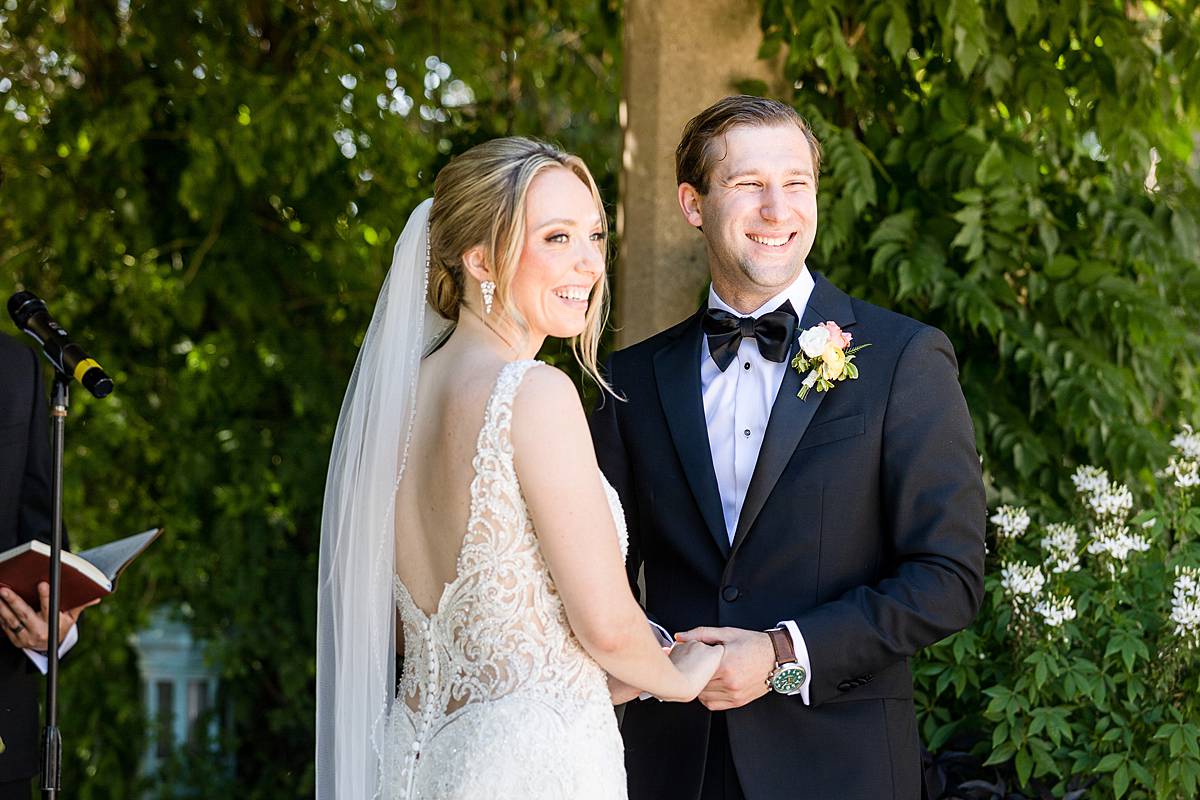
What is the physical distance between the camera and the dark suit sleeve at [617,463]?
9.66 feet

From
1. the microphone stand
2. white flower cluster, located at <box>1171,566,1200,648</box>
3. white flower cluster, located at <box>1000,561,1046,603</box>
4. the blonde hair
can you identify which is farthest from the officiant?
white flower cluster, located at <box>1171,566,1200,648</box>

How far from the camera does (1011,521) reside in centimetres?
363

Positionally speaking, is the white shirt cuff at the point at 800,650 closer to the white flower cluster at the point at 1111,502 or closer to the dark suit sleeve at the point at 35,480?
the white flower cluster at the point at 1111,502

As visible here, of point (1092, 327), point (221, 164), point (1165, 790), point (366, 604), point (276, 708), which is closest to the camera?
point (366, 604)

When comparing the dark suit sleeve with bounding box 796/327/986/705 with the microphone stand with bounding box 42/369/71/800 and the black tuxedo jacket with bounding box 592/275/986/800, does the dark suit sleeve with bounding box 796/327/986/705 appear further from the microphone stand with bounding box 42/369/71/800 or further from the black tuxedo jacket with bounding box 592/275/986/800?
the microphone stand with bounding box 42/369/71/800

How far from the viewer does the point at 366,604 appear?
2.59m

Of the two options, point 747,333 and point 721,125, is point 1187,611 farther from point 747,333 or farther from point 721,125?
point 721,125

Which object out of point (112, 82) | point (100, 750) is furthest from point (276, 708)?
point (112, 82)

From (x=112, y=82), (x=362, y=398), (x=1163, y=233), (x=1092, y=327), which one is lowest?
(x=362, y=398)

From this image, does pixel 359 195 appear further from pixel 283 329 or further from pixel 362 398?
pixel 362 398

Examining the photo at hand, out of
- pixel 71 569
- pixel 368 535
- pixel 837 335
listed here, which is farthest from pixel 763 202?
pixel 71 569

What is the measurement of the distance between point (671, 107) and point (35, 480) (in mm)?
2035

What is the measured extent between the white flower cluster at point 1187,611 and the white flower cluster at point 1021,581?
31cm

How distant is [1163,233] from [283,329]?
11.7 feet
